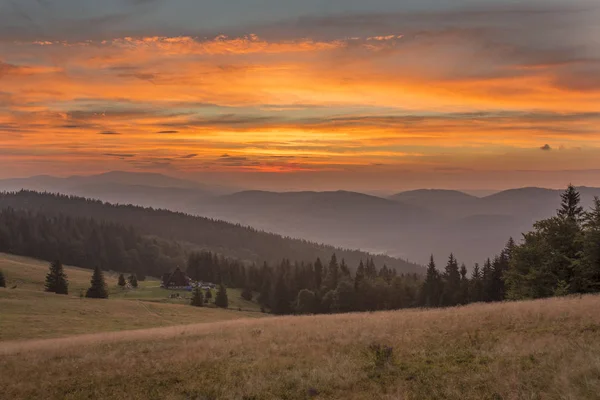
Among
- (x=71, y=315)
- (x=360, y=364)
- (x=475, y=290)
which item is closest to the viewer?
(x=360, y=364)

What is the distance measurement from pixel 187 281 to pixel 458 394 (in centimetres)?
12100

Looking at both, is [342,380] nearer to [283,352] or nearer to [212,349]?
[283,352]

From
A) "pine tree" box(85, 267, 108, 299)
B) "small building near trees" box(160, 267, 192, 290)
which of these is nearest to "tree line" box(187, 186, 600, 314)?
"small building near trees" box(160, 267, 192, 290)

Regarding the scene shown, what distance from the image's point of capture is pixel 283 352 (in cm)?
1778

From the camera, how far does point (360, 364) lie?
14766mm

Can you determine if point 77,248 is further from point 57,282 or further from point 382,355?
point 382,355

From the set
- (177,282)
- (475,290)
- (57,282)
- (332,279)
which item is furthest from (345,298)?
(57,282)

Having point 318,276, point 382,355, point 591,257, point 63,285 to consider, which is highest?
point 591,257

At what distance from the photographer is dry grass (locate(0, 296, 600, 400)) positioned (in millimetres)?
11805

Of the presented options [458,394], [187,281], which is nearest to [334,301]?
[187,281]

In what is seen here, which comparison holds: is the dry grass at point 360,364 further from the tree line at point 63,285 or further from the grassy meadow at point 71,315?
the tree line at point 63,285

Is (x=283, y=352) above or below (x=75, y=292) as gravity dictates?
above

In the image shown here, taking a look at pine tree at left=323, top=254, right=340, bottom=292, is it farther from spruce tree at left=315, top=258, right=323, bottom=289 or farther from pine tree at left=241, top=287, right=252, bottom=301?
pine tree at left=241, top=287, right=252, bottom=301

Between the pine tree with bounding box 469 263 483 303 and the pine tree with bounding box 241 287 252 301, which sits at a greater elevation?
the pine tree with bounding box 469 263 483 303
